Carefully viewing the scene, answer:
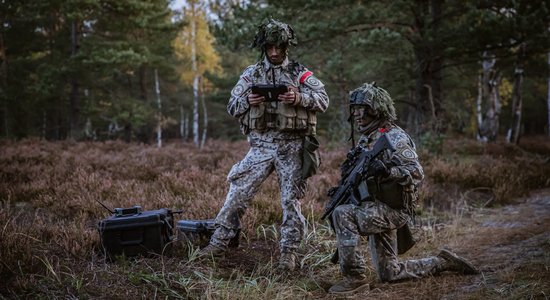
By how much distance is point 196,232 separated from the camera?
16.1 feet

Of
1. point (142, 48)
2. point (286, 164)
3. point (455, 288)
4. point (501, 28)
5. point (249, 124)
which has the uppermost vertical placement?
point (142, 48)

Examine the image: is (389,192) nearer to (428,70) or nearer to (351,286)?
(351,286)

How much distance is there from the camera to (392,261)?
158 inches

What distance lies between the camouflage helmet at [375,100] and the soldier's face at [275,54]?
93 centimetres

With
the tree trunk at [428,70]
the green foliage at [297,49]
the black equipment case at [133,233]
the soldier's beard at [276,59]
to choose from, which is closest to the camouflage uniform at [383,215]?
the soldier's beard at [276,59]

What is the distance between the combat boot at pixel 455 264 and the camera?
4.13 m

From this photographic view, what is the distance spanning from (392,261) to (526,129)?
1800 inches

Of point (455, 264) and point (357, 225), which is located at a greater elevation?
point (357, 225)

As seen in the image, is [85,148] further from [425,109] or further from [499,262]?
[499,262]

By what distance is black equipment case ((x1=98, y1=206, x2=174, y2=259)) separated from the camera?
4.30 meters

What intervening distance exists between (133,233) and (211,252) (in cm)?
76

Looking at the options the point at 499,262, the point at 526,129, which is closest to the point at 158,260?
the point at 499,262

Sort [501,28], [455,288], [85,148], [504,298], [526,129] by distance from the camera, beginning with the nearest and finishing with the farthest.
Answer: [504,298] < [455,288] < [501,28] < [85,148] < [526,129]

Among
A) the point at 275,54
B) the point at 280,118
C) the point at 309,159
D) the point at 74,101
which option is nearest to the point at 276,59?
the point at 275,54
